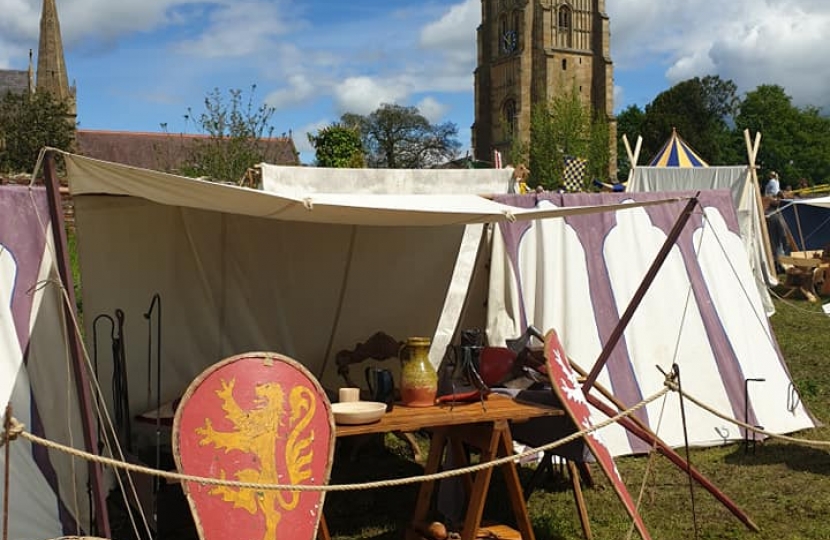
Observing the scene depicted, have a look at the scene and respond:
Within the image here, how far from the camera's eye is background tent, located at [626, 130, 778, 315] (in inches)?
468

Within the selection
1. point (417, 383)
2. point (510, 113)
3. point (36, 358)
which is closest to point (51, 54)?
point (510, 113)

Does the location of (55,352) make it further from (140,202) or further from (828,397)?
(828,397)

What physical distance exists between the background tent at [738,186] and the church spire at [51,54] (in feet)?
124

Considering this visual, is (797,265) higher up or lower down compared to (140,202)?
lower down

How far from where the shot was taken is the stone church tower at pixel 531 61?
5803 cm

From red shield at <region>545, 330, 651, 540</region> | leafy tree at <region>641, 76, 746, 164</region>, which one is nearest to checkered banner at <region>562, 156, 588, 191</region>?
red shield at <region>545, 330, 651, 540</region>

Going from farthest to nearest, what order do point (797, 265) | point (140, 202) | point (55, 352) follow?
1. point (797, 265)
2. point (140, 202)
3. point (55, 352)

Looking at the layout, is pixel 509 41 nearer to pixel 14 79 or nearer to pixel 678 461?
pixel 14 79

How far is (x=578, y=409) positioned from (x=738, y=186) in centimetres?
929

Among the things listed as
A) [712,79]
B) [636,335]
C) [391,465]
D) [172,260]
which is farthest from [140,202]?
[712,79]

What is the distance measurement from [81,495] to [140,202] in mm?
1387

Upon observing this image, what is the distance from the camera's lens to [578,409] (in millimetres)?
3643

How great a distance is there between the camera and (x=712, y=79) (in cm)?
5762

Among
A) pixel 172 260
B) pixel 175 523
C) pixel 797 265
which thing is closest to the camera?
pixel 175 523
